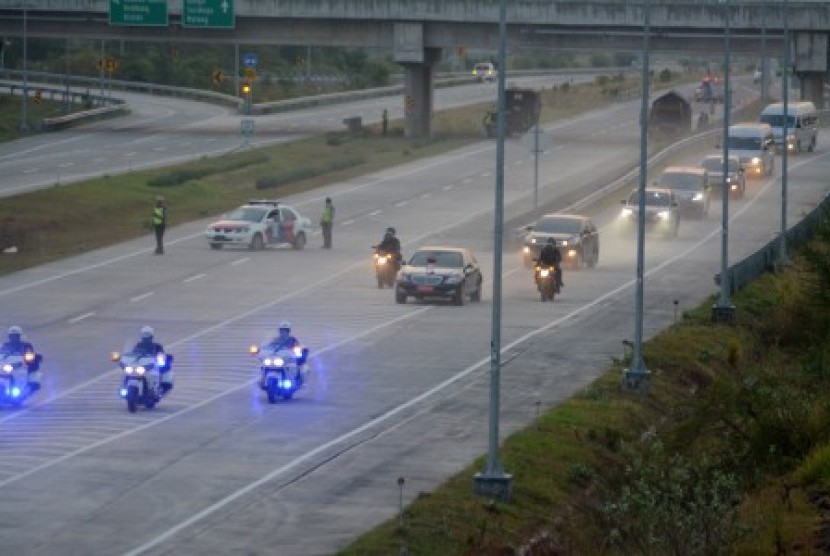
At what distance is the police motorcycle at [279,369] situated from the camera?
3184cm

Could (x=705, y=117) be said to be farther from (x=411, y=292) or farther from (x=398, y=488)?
(x=398, y=488)

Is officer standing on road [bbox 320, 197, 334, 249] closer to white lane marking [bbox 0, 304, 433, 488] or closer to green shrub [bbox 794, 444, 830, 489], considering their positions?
white lane marking [bbox 0, 304, 433, 488]

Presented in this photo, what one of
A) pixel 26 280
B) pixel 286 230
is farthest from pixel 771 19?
pixel 26 280

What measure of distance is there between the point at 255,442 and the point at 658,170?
51.5 meters

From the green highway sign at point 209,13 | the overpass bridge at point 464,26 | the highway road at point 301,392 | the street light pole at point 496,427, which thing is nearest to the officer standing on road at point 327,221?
the highway road at point 301,392

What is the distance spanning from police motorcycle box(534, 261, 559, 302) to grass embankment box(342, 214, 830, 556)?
6108mm

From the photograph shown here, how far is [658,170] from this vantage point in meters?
78.5

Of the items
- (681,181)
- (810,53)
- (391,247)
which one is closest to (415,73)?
(810,53)

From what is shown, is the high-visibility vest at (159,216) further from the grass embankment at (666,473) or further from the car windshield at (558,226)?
the grass embankment at (666,473)

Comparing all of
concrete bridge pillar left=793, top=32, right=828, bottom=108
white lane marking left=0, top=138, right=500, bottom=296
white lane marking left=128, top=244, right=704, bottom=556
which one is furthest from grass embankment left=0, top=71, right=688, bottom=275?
white lane marking left=128, top=244, right=704, bottom=556

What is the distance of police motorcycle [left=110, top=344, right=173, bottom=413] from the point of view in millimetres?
30625

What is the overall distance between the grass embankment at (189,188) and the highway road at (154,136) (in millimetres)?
2482

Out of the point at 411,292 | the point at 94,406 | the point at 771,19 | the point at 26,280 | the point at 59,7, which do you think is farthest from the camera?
the point at 59,7

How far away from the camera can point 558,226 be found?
54281 millimetres
